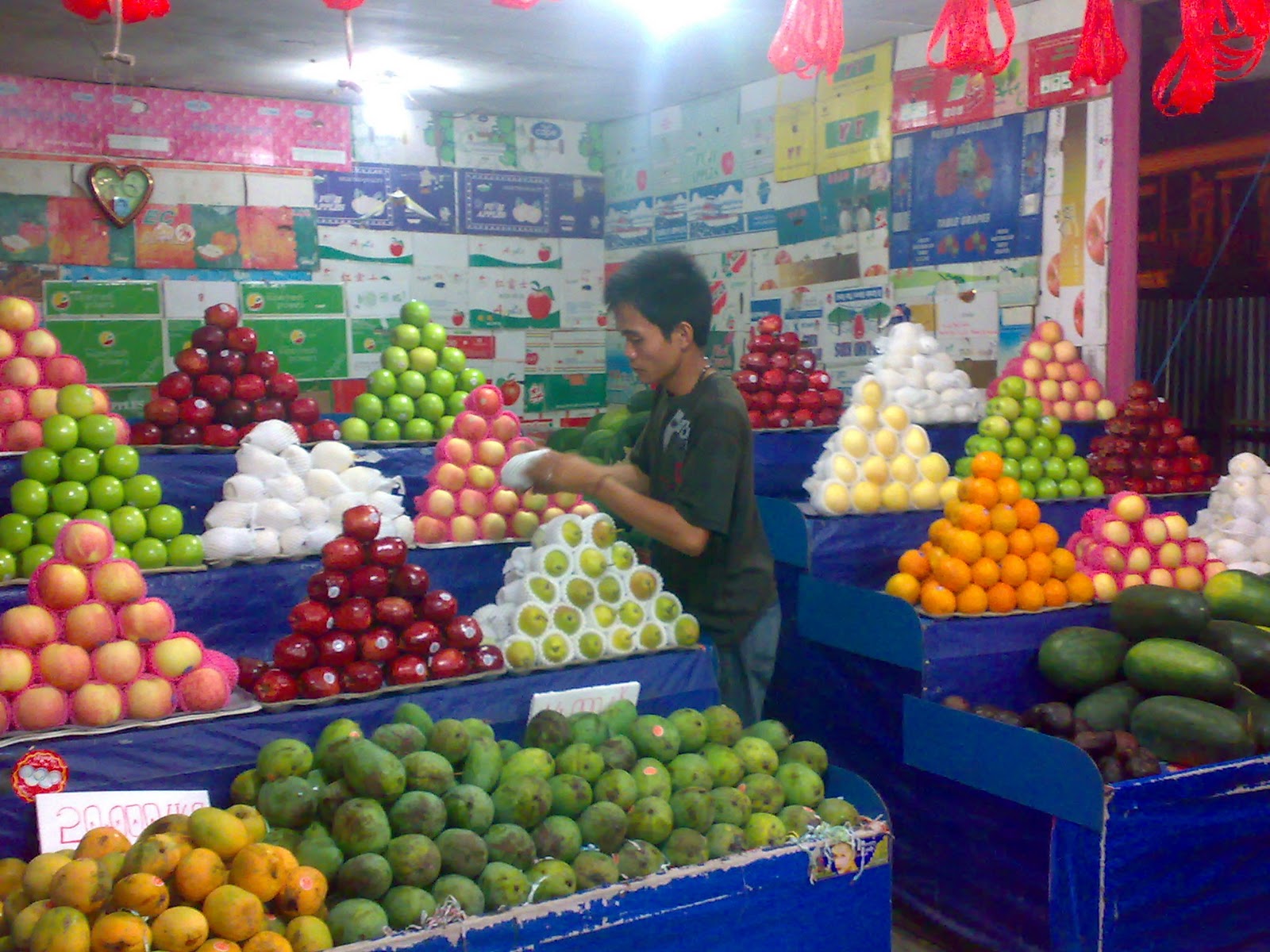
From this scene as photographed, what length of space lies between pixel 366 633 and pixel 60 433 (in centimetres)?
140

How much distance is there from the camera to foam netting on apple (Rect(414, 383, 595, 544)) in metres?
4.05

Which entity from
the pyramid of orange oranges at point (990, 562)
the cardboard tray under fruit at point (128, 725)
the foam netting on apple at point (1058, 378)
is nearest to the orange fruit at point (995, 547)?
the pyramid of orange oranges at point (990, 562)

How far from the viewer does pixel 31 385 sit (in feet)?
12.2

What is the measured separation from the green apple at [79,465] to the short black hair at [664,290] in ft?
5.48

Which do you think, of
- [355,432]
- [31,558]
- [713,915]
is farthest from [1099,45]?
[31,558]

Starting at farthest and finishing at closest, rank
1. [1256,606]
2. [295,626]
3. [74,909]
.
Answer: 1. [1256,606]
2. [295,626]
3. [74,909]

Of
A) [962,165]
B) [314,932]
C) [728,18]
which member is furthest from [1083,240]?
[314,932]

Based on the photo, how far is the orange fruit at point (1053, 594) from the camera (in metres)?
3.79

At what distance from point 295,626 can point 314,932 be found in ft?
3.16

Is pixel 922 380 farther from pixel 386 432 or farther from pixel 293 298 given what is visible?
pixel 293 298

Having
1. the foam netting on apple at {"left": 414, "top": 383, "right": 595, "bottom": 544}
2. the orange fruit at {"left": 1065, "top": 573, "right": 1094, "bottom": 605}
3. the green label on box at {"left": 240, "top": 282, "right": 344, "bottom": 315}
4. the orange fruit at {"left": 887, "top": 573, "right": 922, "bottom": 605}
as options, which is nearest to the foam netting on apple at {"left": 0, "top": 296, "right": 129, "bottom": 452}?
the foam netting on apple at {"left": 414, "top": 383, "right": 595, "bottom": 544}

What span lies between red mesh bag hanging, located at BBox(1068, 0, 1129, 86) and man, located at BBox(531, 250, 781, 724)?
1.11m

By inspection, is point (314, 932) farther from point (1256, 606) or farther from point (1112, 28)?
point (1256, 606)

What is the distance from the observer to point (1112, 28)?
301 cm
